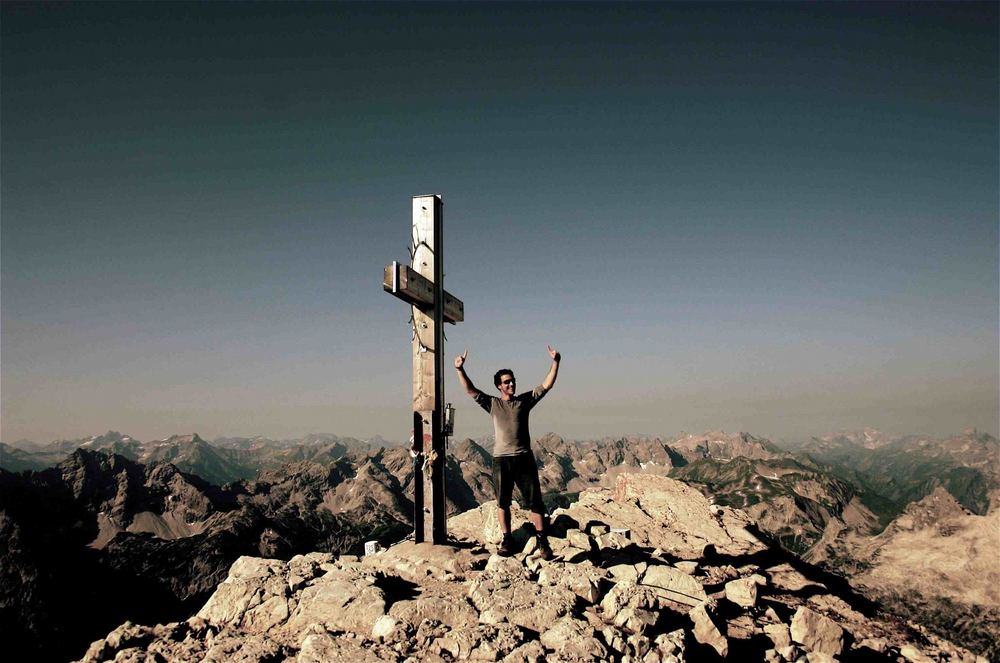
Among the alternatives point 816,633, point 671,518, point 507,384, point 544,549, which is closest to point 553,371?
point 507,384

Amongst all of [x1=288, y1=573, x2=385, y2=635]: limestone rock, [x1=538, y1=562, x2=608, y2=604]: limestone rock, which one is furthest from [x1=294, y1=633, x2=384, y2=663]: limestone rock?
[x1=538, y1=562, x2=608, y2=604]: limestone rock

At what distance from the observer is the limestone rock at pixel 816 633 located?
8023mm

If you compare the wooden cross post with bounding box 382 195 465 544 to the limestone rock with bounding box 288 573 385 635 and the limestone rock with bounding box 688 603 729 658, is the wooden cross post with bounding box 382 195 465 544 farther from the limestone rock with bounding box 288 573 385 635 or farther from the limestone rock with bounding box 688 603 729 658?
the limestone rock with bounding box 688 603 729 658

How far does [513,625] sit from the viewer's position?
648cm

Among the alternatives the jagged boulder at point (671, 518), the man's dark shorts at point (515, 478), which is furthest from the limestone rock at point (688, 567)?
the man's dark shorts at point (515, 478)

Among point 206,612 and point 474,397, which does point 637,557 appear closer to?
point 474,397

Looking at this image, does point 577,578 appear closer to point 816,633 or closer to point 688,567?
point 816,633

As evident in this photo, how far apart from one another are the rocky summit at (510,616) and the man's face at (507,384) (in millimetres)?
3035

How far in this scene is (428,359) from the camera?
10039 mm

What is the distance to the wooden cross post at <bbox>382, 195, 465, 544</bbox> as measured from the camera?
9820 millimetres

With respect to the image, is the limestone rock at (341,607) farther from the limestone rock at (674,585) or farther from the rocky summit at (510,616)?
the limestone rock at (674,585)

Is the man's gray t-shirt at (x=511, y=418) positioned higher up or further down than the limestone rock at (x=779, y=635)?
higher up

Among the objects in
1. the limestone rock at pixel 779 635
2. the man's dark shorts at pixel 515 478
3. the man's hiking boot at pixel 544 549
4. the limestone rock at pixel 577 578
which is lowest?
the limestone rock at pixel 779 635

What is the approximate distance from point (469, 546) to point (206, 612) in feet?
16.8
